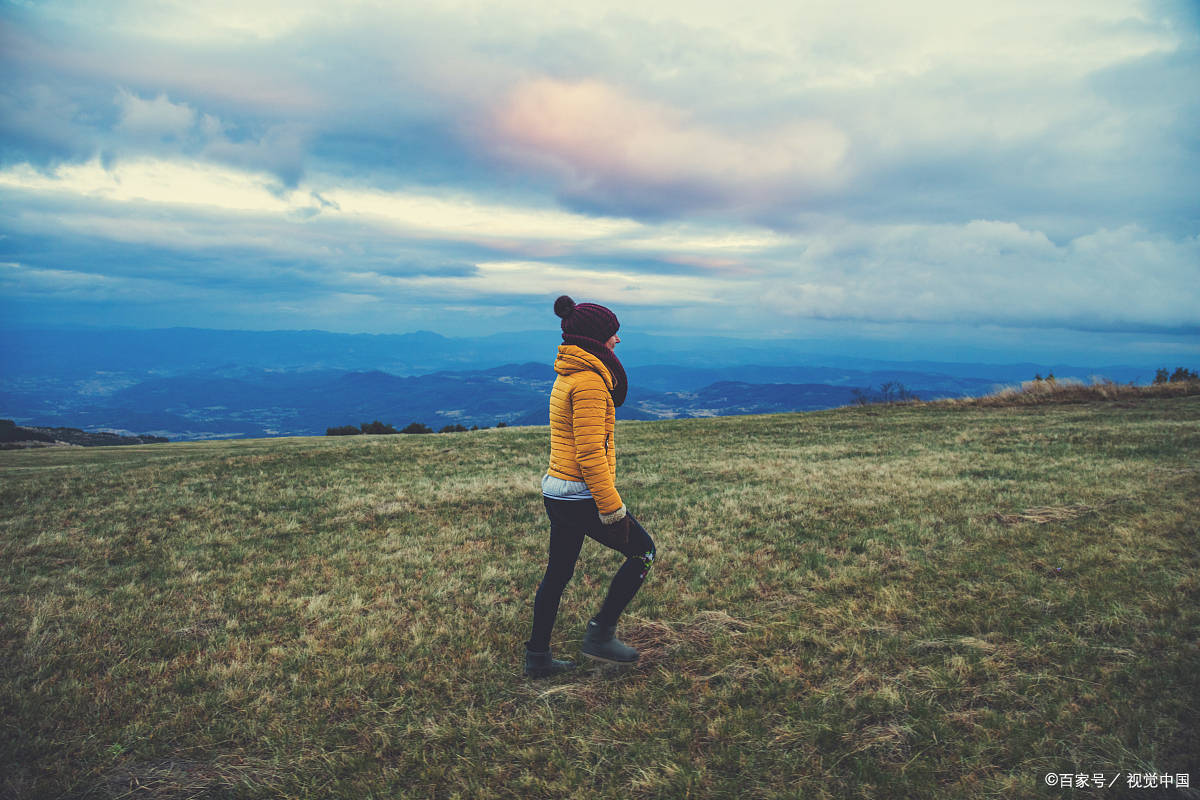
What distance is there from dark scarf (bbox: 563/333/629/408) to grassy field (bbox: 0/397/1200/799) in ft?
8.86

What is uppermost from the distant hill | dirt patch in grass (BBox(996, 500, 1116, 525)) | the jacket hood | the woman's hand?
the jacket hood

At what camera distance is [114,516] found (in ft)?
34.5

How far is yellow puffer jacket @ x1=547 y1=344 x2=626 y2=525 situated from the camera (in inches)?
180

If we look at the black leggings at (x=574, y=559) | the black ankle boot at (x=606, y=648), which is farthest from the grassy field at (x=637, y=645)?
the black leggings at (x=574, y=559)

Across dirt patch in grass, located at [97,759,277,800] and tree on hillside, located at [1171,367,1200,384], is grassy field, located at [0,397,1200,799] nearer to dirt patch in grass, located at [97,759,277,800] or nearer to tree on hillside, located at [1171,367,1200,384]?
dirt patch in grass, located at [97,759,277,800]

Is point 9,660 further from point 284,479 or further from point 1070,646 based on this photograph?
point 1070,646

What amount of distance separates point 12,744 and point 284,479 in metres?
10.5

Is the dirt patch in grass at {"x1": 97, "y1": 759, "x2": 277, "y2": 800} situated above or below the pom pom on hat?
below

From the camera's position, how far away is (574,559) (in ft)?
16.5

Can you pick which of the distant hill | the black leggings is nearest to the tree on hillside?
the black leggings

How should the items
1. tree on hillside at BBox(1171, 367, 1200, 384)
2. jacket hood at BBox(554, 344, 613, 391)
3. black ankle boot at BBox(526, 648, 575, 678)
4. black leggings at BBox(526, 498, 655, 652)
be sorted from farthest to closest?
tree on hillside at BBox(1171, 367, 1200, 384) → black ankle boot at BBox(526, 648, 575, 678) → black leggings at BBox(526, 498, 655, 652) → jacket hood at BBox(554, 344, 613, 391)

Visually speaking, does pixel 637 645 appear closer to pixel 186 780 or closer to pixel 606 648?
pixel 606 648

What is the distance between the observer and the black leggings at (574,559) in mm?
4867

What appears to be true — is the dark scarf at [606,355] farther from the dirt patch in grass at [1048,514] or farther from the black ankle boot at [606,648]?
the dirt patch in grass at [1048,514]
